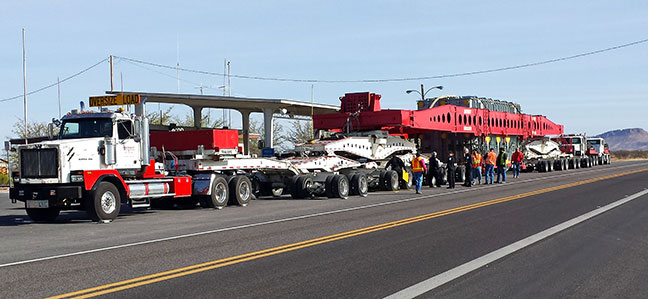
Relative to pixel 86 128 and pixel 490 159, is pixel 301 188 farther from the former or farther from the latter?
pixel 490 159

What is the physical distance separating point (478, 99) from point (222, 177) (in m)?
18.1

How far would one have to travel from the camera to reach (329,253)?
9.46 metres

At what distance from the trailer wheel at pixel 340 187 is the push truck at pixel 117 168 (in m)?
3.02

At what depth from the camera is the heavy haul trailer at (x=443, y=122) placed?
86.3ft

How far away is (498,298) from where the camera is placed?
6.69 meters

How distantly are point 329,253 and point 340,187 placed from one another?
38.0 ft

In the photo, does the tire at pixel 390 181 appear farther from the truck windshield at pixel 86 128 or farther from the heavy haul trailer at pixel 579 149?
the heavy haul trailer at pixel 579 149

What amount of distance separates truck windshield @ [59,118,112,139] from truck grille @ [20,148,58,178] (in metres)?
0.91

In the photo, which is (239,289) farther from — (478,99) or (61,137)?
(478,99)

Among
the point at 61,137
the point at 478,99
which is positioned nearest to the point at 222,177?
the point at 61,137

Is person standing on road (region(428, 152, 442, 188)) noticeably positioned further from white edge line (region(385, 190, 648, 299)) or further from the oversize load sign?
the oversize load sign

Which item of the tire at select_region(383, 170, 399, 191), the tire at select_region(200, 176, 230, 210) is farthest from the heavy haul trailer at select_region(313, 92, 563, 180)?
the tire at select_region(200, 176, 230, 210)

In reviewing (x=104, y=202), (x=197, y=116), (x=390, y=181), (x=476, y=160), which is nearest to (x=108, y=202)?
(x=104, y=202)

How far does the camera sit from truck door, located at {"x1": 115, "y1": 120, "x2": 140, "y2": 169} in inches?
632
